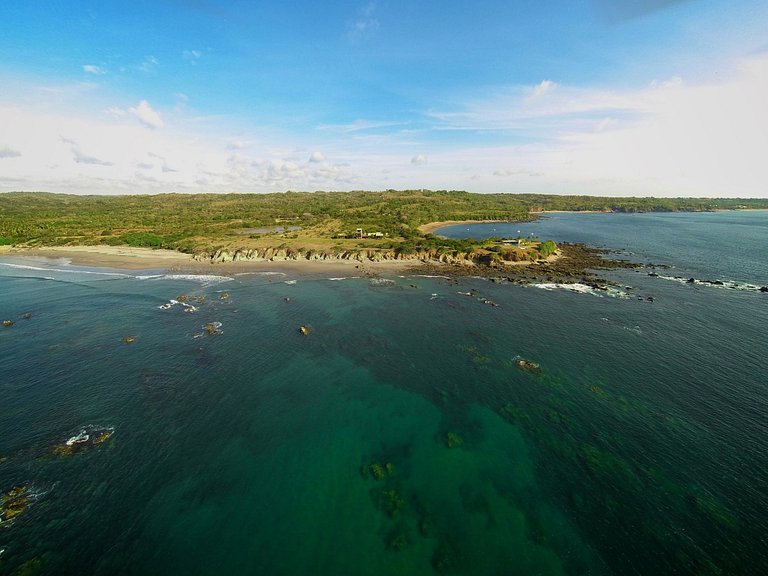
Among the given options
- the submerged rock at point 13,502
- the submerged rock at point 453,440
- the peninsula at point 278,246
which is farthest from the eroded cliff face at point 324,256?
the submerged rock at point 13,502

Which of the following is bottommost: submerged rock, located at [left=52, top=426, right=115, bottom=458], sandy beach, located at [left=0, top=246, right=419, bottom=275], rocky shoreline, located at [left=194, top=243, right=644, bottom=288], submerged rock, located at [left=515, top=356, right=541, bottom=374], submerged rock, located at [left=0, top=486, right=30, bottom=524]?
submerged rock, located at [left=0, top=486, right=30, bottom=524]

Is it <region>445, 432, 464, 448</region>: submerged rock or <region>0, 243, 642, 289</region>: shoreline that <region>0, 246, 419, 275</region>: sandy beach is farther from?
<region>445, 432, 464, 448</region>: submerged rock

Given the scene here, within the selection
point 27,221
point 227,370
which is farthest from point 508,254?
point 27,221

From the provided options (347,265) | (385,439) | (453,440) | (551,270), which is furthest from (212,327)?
(551,270)

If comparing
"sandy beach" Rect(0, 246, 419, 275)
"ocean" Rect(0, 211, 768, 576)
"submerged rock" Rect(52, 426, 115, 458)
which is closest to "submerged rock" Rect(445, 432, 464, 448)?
"ocean" Rect(0, 211, 768, 576)

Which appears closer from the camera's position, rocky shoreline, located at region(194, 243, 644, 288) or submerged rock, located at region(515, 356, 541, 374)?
submerged rock, located at region(515, 356, 541, 374)

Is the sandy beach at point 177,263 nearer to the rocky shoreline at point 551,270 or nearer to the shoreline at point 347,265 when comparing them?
the shoreline at point 347,265

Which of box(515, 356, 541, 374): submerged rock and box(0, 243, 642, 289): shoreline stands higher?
box(0, 243, 642, 289): shoreline
